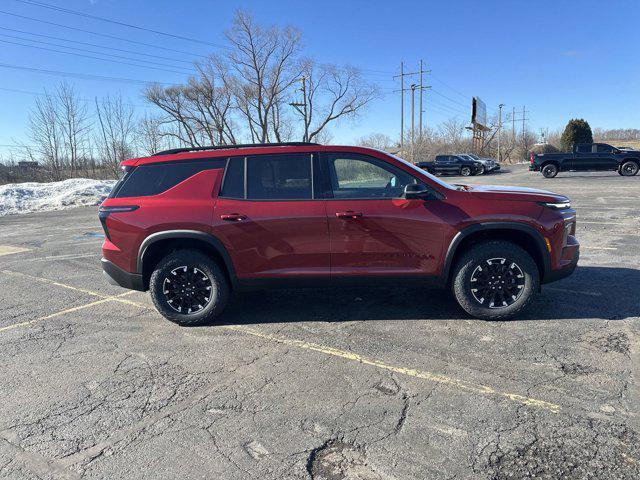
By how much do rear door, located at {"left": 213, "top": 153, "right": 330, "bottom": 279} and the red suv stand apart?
0.03 feet

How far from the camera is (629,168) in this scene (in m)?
25.3

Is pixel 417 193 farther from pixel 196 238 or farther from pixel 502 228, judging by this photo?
pixel 196 238

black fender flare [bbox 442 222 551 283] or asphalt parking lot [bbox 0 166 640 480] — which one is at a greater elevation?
black fender flare [bbox 442 222 551 283]

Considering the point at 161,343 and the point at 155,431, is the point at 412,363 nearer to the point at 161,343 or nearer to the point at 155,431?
the point at 155,431

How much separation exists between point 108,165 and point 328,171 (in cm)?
3961

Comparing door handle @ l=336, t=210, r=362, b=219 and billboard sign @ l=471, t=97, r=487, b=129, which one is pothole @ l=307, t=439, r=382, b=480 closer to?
door handle @ l=336, t=210, r=362, b=219

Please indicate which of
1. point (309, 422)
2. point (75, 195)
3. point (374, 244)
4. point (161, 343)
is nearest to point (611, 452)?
point (309, 422)

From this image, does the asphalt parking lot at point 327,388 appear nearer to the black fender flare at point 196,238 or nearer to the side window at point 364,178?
the black fender flare at point 196,238

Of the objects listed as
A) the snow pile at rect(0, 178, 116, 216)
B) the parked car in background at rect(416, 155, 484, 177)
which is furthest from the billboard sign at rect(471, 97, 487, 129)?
the snow pile at rect(0, 178, 116, 216)

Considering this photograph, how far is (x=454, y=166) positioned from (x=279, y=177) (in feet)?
110

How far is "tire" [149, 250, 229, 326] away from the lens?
14.8 feet

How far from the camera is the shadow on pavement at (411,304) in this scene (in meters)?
4.63

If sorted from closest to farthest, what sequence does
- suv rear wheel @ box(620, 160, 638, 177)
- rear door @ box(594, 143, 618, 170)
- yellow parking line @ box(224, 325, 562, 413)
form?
1. yellow parking line @ box(224, 325, 562, 413)
2. rear door @ box(594, 143, 618, 170)
3. suv rear wheel @ box(620, 160, 638, 177)

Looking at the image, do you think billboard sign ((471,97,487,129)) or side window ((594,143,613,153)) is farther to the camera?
billboard sign ((471,97,487,129))
